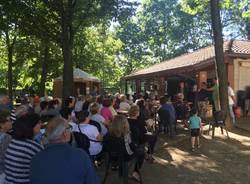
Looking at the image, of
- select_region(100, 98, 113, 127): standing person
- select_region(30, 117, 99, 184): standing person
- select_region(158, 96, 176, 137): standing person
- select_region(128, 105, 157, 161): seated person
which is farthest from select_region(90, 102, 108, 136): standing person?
select_region(30, 117, 99, 184): standing person

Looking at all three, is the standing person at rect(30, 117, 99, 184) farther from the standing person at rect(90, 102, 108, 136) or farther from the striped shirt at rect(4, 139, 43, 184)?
the standing person at rect(90, 102, 108, 136)

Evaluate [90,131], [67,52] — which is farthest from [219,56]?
[90,131]

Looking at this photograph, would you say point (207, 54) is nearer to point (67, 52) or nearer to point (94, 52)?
point (67, 52)

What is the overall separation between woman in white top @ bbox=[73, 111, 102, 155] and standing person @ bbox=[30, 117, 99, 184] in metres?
3.45

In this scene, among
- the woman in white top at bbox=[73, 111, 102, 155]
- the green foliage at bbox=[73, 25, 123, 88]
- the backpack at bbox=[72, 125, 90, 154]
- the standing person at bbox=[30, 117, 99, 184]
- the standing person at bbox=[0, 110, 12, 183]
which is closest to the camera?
the standing person at bbox=[30, 117, 99, 184]

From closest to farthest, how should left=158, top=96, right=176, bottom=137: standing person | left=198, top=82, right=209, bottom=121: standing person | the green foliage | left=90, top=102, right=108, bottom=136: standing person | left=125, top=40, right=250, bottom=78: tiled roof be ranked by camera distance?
left=90, top=102, right=108, bottom=136: standing person
left=158, top=96, right=176, bottom=137: standing person
left=198, top=82, right=209, bottom=121: standing person
left=125, top=40, right=250, bottom=78: tiled roof
the green foliage

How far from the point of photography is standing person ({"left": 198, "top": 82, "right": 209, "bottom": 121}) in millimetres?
16250

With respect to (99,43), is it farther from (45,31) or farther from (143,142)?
(143,142)

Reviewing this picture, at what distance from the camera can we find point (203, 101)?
1719 cm

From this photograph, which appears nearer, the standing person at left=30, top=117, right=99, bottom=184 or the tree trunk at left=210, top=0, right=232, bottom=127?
the standing person at left=30, top=117, right=99, bottom=184

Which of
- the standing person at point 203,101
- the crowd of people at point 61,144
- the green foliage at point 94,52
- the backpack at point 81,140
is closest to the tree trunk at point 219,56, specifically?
the standing person at point 203,101

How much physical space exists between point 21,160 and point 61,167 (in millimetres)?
1043

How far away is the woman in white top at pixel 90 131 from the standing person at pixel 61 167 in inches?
136

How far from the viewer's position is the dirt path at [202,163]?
7.81 meters
